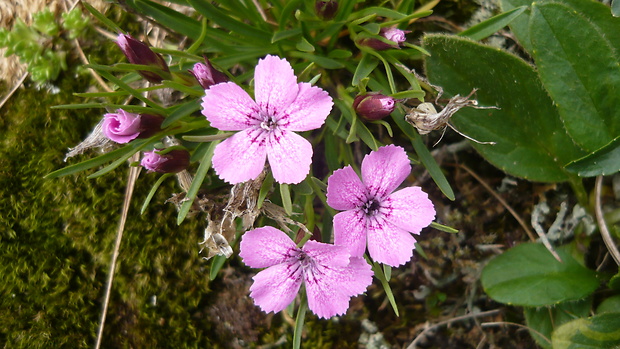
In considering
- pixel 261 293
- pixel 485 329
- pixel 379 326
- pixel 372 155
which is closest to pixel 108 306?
pixel 261 293

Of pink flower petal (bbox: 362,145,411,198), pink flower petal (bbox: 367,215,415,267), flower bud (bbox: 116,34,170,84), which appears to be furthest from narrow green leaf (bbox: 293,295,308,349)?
flower bud (bbox: 116,34,170,84)

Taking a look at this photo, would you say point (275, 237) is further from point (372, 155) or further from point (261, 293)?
point (372, 155)

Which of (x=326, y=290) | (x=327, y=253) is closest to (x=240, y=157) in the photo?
(x=327, y=253)

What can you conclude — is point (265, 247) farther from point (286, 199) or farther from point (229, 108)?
point (229, 108)

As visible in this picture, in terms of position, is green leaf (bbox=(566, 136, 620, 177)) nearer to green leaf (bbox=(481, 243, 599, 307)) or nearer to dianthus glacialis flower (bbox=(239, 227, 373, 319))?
green leaf (bbox=(481, 243, 599, 307))

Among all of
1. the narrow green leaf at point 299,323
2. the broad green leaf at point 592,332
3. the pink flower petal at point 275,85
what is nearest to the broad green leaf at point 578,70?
the broad green leaf at point 592,332
